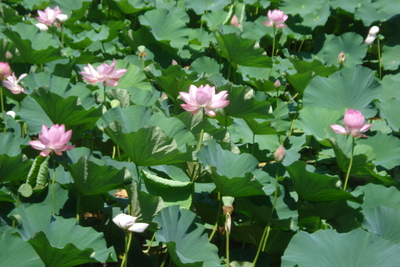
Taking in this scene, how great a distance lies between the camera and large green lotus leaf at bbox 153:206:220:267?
138 cm

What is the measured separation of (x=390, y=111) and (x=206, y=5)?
5.36 feet

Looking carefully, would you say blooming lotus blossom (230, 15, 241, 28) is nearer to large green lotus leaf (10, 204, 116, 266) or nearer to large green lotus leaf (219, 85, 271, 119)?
large green lotus leaf (219, 85, 271, 119)

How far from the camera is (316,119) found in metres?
2.06

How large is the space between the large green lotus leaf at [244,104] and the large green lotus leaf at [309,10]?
1405mm

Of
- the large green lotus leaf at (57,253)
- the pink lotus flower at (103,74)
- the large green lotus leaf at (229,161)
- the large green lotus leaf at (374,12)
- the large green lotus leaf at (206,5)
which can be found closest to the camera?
the large green lotus leaf at (57,253)

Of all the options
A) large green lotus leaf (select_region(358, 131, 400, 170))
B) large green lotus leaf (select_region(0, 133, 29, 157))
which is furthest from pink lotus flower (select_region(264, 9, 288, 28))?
large green lotus leaf (select_region(0, 133, 29, 157))

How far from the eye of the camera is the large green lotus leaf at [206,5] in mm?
3404

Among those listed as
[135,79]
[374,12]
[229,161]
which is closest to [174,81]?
[135,79]

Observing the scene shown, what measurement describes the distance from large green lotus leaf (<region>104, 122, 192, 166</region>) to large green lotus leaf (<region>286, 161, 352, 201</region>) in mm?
326

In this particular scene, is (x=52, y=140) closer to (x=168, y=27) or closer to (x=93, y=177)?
(x=93, y=177)

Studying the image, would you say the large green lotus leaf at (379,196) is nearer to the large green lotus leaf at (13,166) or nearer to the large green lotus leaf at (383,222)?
the large green lotus leaf at (383,222)

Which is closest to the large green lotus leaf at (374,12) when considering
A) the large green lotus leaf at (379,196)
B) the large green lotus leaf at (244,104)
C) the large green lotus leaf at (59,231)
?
the large green lotus leaf at (244,104)

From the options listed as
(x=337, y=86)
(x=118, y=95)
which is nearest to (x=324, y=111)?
(x=337, y=86)

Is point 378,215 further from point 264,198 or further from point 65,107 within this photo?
point 65,107
